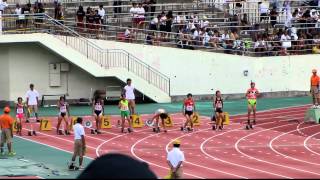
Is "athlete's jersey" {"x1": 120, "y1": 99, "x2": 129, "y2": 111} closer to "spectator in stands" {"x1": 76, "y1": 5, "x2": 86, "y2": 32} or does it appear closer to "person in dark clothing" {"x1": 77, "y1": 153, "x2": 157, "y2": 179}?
"spectator in stands" {"x1": 76, "y1": 5, "x2": 86, "y2": 32}

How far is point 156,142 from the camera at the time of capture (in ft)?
79.4

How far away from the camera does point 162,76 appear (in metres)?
35.7

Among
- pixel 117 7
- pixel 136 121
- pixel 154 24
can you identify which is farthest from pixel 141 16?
pixel 136 121

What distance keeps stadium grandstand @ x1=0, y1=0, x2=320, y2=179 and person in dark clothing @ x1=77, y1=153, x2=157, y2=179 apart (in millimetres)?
18347

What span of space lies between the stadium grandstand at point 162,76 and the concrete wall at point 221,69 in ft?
0.15

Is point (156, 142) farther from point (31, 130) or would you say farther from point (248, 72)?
point (248, 72)

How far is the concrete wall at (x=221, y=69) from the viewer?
35.8 metres

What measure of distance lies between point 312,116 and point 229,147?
19.3 feet

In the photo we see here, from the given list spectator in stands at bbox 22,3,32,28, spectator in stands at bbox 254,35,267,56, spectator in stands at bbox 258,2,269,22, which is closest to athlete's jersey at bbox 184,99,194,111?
spectator in stands at bbox 22,3,32,28

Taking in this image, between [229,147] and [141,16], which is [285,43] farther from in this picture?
[229,147]

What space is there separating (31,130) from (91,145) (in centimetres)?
325

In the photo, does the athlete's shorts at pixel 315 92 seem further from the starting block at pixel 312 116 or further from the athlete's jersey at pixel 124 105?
the athlete's jersey at pixel 124 105

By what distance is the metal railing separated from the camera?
3425 cm

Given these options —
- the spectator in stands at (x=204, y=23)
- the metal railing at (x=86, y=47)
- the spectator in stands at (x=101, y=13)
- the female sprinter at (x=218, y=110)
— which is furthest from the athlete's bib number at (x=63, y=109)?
the spectator in stands at (x=204, y=23)
